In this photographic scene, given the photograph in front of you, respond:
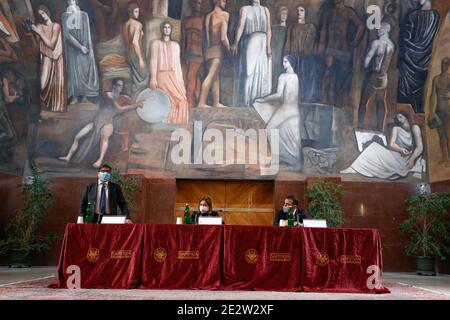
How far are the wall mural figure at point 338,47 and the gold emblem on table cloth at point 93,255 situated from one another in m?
7.95

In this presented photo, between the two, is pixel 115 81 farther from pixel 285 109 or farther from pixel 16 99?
pixel 285 109

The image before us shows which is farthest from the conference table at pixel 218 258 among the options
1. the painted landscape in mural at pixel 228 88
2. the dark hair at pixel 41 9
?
the dark hair at pixel 41 9

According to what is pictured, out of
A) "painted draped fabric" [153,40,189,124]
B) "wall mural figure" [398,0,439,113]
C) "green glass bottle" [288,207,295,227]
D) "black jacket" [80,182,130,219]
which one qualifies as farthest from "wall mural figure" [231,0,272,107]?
"black jacket" [80,182,130,219]

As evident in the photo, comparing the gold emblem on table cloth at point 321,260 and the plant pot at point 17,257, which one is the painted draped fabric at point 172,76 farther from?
the gold emblem on table cloth at point 321,260

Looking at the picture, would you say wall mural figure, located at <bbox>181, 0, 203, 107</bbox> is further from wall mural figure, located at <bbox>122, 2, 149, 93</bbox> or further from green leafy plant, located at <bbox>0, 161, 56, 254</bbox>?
green leafy plant, located at <bbox>0, 161, 56, 254</bbox>

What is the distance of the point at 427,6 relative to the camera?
12297 millimetres

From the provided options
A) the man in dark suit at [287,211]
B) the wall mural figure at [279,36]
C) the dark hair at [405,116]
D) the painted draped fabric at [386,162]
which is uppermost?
the wall mural figure at [279,36]

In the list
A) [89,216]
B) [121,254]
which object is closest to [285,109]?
[89,216]

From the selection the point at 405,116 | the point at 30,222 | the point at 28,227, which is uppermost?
the point at 405,116

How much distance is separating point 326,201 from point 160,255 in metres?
5.98

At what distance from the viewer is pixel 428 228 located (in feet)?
38.1

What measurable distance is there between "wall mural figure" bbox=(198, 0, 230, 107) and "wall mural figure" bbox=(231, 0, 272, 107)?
0.32 metres

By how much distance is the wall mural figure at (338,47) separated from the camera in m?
12.8
